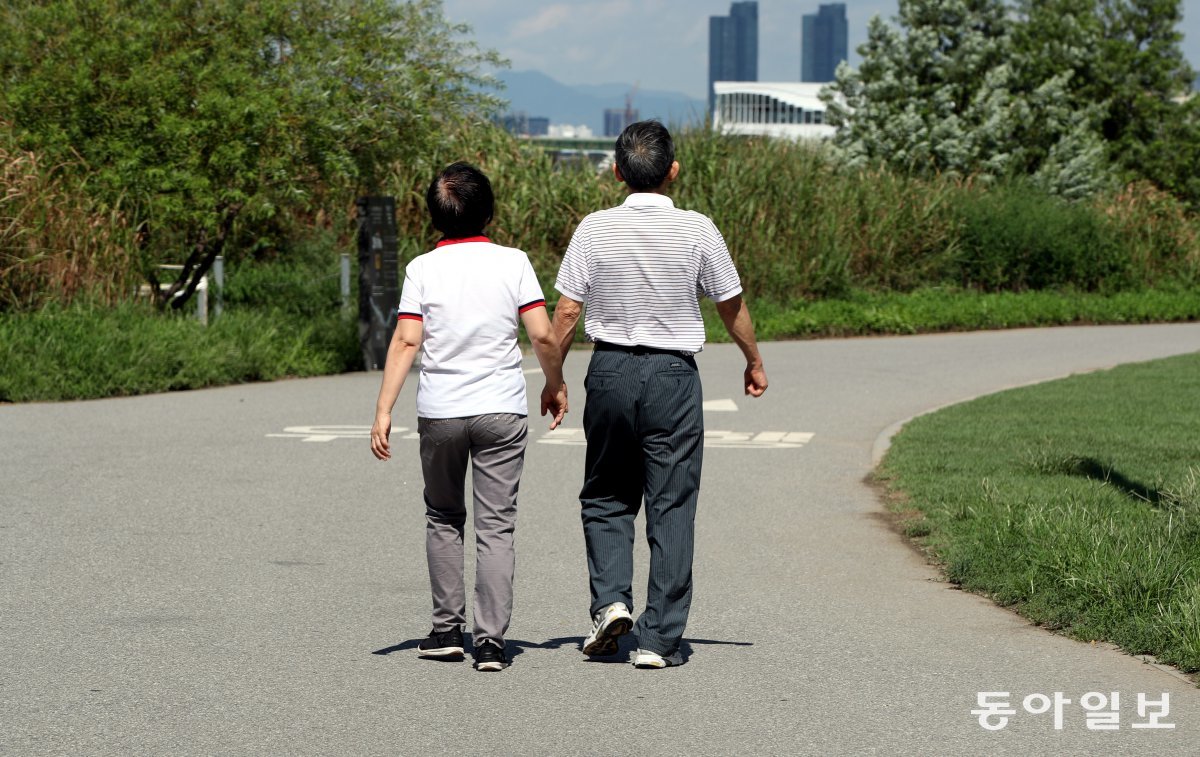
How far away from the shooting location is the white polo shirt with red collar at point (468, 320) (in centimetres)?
563

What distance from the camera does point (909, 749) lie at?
473 centimetres

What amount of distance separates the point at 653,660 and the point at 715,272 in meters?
1.36

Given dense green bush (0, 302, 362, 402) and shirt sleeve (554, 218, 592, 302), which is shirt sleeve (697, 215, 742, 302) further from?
dense green bush (0, 302, 362, 402)

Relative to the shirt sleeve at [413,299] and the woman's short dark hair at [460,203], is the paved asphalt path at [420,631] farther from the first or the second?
the woman's short dark hair at [460,203]

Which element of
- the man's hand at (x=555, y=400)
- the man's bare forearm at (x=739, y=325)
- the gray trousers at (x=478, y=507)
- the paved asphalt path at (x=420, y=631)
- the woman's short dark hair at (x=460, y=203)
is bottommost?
the paved asphalt path at (x=420, y=631)

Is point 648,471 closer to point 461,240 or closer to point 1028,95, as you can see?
point 461,240

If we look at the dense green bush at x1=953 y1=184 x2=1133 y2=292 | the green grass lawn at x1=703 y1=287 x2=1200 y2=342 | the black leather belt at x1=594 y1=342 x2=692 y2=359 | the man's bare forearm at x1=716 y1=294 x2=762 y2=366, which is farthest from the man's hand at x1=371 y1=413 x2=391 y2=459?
the dense green bush at x1=953 y1=184 x2=1133 y2=292

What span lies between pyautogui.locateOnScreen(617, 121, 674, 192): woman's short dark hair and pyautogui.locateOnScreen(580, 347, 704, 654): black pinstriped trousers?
60cm

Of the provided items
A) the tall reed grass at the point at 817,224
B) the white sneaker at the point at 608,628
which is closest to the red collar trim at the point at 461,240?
the white sneaker at the point at 608,628

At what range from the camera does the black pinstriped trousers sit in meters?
5.68

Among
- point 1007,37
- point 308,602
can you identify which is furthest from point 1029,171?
point 308,602

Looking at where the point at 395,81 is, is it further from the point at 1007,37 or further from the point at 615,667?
the point at 1007,37

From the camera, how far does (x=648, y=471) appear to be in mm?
5773

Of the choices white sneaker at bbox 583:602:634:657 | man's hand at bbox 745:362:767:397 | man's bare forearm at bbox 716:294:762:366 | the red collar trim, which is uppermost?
the red collar trim
